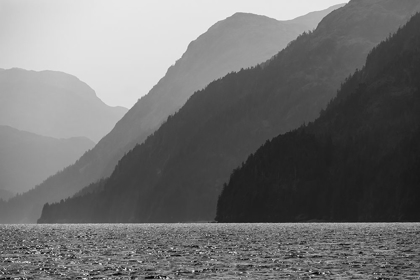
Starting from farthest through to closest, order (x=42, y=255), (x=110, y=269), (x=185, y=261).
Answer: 1. (x=42, y=255)
2. (x=185, y=261)
3. (x=110, y=269)

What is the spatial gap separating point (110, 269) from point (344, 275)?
29.8 m

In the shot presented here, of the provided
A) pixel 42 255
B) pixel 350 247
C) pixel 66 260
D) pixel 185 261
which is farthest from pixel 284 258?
pixel 42 255

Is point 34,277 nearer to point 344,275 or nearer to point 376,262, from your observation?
point 344,275

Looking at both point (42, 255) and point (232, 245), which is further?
point (232, 245)

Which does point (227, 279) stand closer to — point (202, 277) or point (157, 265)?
point (202, 277)

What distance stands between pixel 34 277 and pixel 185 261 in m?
26.9

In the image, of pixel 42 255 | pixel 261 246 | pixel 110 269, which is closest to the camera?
pixel 110 269

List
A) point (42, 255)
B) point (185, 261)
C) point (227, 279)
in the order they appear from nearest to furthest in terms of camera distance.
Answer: point (227, 279), point (185, 261), point (42, 255)

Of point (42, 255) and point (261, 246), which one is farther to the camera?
point (261, 246)

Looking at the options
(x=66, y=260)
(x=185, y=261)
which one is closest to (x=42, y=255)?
(x=66, y=260)

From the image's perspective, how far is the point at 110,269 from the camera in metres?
98.0

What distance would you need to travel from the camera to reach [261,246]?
467 feet

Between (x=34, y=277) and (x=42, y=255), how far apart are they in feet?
130

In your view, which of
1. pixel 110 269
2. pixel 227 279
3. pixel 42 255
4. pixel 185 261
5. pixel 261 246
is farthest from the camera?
pixel 261 246
